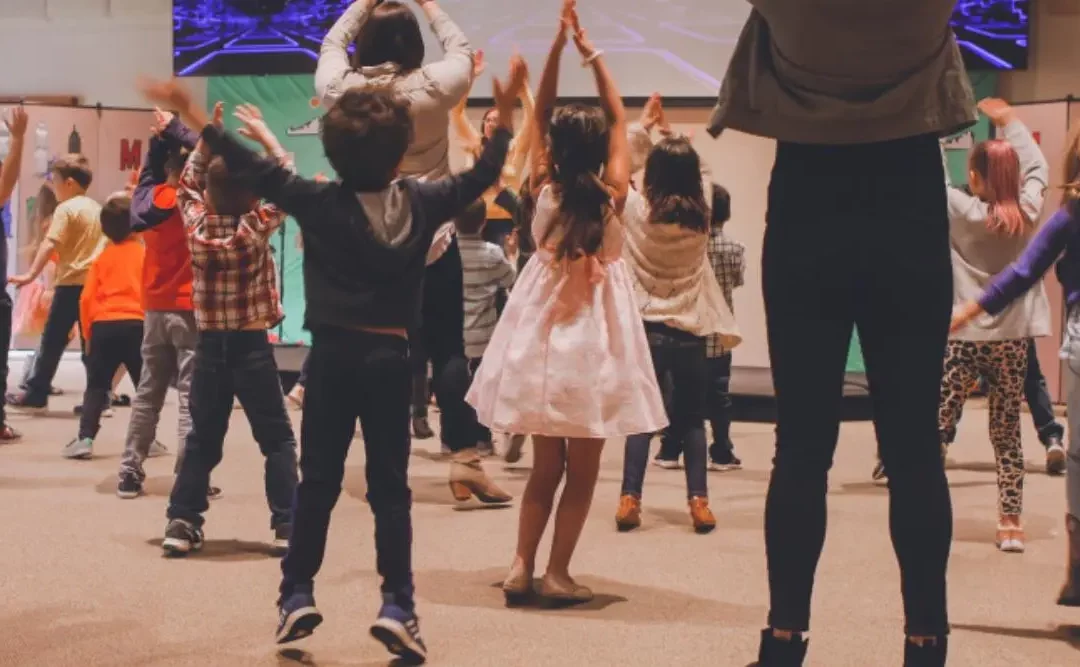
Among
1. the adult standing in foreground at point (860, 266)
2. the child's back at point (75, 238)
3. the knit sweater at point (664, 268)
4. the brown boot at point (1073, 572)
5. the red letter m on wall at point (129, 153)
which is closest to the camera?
the adult standing in foreground at point (860, 266)

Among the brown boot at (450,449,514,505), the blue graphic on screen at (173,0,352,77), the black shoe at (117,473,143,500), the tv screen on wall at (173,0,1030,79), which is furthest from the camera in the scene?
the blue graphic on screen at (173,0,352,77)

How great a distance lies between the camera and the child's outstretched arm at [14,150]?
5414mm

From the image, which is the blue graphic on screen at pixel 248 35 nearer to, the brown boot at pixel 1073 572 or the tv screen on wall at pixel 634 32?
the tv screen on wall at pixel 634 32

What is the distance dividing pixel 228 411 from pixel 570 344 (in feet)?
4.00

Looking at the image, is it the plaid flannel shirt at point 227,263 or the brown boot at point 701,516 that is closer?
the plaid flannel shirt at point 227,263

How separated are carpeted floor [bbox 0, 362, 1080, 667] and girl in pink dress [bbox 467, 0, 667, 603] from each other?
0.95 ft

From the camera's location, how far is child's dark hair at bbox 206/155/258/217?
13.2ft

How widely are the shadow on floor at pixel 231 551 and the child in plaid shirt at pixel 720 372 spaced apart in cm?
245

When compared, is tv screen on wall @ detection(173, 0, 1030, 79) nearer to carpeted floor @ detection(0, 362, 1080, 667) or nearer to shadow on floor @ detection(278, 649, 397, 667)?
carpeted floor @ detection(0, 362, 1080, 667)

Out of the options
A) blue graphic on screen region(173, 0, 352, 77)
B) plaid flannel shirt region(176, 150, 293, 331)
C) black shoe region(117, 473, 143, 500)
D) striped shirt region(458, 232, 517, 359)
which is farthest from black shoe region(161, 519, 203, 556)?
blue graphic on screen region(173, 0, 352, 77)

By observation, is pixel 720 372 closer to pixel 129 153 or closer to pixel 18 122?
pixel 18 122

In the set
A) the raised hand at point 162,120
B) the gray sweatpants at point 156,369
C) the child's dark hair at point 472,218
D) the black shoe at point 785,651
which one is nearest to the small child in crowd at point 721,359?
the child's dark hair at point 472,218

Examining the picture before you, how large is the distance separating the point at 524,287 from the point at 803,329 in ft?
4.97

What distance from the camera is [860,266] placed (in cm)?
219
